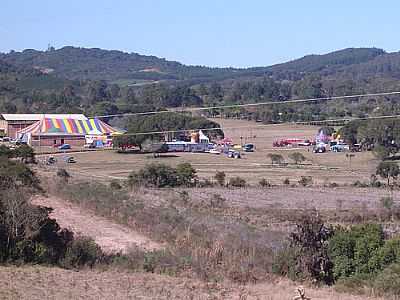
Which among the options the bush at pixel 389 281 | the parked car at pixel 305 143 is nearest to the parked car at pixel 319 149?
the parked car at pixel 305 143

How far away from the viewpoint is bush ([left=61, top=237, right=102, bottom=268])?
17156mm

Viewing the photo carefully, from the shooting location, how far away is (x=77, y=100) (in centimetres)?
10569

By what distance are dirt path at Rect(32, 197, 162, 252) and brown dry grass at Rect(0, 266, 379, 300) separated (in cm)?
315

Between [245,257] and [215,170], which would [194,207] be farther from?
[215,170]

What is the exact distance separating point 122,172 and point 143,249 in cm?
2643

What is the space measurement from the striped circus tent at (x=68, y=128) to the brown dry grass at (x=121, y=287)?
25.4 m

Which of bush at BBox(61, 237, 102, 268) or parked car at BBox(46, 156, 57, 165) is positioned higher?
parked car at BBox(46, 156, 57, 165)

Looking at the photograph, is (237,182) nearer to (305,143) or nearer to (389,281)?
(305,143)

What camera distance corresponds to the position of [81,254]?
17516 mm

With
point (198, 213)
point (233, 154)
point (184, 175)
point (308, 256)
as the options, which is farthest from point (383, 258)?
point (233, 154)

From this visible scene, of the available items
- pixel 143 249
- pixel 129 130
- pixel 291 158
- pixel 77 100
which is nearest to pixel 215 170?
pixel 129 130

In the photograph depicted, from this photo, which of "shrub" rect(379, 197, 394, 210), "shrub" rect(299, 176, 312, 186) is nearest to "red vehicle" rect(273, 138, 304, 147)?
"shrub" rect(299, 176, 312, 186)

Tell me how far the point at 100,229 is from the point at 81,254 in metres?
5.10

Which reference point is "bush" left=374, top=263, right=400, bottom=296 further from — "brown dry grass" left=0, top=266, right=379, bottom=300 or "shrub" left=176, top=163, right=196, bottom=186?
"shrub" left=176, top=163, right=196, bottom=186
